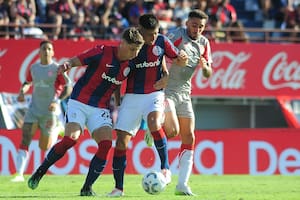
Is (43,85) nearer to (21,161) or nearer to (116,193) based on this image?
(21,161)

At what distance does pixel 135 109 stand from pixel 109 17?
13.2 metres

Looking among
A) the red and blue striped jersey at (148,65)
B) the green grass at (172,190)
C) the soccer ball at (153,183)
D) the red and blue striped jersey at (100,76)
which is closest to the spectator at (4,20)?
the green grass at (172,190)

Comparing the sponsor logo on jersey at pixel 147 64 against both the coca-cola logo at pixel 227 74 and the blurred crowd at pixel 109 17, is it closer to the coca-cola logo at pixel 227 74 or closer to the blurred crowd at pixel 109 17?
the blurred crowd at pixel 109 17

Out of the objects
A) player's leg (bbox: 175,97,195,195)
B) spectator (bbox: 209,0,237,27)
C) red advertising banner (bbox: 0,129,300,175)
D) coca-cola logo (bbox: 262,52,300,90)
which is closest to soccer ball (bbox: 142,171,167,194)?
player's leg (bbox: 175,97,195,195)

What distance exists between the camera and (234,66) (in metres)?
25.6

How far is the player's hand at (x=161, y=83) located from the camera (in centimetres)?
1258

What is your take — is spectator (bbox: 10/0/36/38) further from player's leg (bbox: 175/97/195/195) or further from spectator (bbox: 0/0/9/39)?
player's leg (bbox: 175/97/195/195)

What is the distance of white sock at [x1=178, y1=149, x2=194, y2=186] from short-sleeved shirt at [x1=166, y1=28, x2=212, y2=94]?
101 cm

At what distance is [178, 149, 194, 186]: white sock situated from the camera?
1276 centimetres

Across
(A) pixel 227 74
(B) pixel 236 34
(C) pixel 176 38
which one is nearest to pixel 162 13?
(B) pixel 236 34

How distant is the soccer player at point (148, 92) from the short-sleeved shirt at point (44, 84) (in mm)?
5148

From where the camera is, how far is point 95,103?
12.3 metres

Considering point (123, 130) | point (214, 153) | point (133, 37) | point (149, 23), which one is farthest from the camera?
point (214, 153)

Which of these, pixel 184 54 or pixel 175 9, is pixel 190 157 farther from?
pixel 175 9
